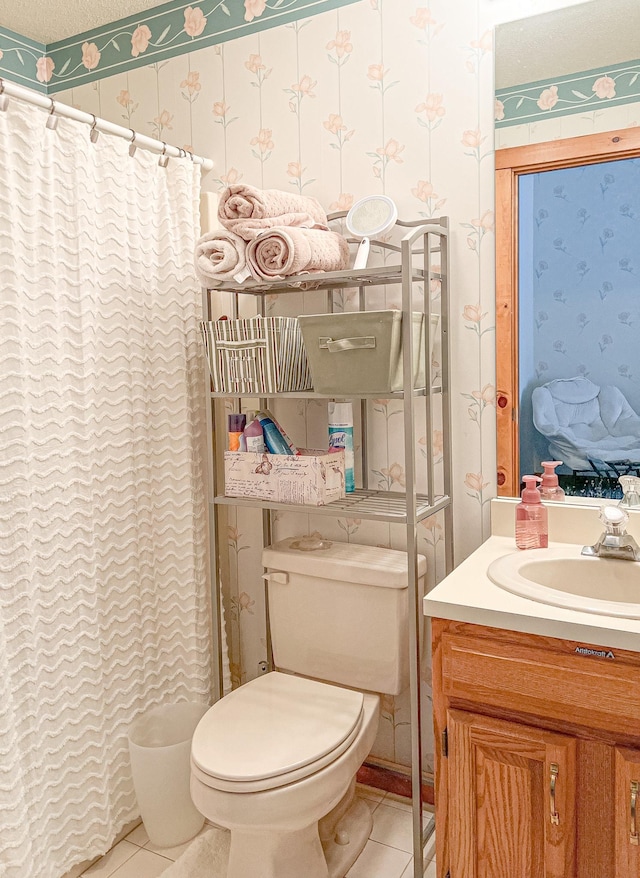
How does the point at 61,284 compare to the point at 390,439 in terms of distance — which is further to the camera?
the point at 390,439

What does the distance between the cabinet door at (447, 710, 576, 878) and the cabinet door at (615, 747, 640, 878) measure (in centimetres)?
8

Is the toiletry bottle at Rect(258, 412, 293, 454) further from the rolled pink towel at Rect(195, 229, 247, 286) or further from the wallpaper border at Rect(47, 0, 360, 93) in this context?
the wallpaper border at Rect(47, 0, 360, 93)

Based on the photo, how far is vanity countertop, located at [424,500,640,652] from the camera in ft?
3.88

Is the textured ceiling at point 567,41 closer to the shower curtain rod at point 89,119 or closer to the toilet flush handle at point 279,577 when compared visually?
the shower curtain rod at point 89,119

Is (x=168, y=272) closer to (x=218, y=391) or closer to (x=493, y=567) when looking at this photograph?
(x=218, y=391)

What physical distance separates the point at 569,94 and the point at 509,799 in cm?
155

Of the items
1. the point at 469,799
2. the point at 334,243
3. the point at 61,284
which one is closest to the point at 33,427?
the point at 61,284

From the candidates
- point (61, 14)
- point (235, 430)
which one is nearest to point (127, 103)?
point (61, 14)

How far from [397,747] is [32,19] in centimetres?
260

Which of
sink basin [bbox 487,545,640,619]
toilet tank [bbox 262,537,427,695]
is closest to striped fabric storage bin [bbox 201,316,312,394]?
toilet tank [bbox 262,537,427,695]

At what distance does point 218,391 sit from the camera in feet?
6.19

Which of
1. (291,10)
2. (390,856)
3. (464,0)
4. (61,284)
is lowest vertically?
(390,856)

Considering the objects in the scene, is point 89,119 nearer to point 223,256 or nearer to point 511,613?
point 223,256

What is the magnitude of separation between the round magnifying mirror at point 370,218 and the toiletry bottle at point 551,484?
0.69m
